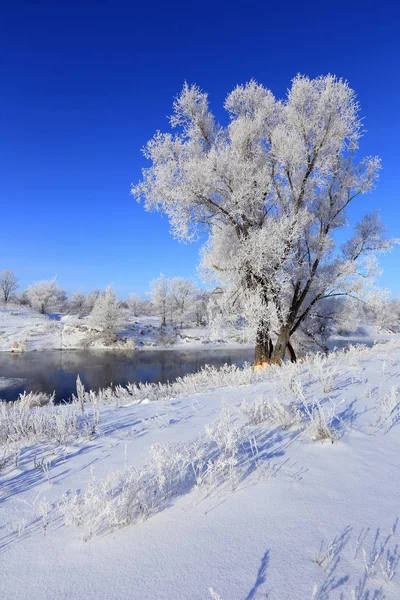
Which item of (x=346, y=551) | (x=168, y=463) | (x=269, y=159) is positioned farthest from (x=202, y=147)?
(x=346, y=551)

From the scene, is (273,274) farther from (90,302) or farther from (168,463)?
(90,302)

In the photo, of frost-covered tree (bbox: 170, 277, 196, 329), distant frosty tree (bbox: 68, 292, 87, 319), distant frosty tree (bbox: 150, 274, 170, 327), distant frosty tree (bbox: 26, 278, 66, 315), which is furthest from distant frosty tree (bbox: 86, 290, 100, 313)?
frost-covered tree (bbox: 170, 277, 196, 329)

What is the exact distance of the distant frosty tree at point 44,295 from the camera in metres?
55.3

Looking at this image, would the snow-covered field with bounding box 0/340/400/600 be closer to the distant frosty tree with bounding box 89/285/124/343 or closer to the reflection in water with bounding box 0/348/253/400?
the reflection in water with bounding box 0/348/253/400

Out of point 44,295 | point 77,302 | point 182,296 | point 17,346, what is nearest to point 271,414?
point 17,346

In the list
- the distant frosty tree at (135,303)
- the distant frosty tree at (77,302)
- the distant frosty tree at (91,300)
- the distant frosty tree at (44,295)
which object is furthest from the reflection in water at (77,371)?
the distant frosty tree at (77,302)

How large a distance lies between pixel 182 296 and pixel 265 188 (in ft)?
142

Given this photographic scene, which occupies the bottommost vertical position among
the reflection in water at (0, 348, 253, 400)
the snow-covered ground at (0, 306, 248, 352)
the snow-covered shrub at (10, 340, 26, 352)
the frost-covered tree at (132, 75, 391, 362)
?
the reflection in water at (0, 348, 253, 400)

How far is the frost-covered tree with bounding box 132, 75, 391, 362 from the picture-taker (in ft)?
31.4

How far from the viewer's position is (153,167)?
1016 cm

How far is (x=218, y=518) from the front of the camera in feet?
6.57

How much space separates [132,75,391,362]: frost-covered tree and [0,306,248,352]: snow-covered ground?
84.2ft

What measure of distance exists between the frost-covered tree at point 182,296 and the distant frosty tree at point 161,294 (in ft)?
3.14

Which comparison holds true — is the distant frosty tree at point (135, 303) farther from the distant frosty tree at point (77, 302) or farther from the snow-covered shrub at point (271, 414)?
the snow-covered shrub at point (271, 414)
